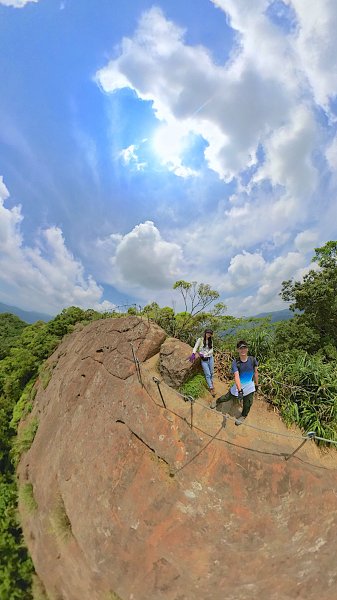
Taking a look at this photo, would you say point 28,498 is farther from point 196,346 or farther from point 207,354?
point 207,354

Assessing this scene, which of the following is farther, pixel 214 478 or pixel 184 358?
pixel 184 358

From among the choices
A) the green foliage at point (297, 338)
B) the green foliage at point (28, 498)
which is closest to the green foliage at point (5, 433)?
the green foliage at point (28, 498)

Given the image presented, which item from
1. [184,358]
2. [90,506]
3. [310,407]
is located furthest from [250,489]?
[90,506]

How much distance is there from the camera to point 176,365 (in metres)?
8.32

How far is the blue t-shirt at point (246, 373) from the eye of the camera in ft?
22.8

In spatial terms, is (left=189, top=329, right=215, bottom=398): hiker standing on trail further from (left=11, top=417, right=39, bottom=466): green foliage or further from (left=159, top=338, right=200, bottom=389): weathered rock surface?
(left=11, top=417, right=39, bottom=466): green foliage

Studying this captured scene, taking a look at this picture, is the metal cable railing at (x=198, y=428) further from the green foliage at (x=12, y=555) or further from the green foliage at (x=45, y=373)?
the green foliage at (x=45, y=373)

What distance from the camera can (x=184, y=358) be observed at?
842 cm

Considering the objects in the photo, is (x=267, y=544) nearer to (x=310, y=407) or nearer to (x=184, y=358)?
(x=310, y=407)

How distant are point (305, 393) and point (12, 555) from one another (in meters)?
10.5

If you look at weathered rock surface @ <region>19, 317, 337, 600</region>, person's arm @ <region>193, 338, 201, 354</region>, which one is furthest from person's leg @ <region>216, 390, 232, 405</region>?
person's arm @ <region>193, 338, 201, 354</region>

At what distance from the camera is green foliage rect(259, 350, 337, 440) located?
291 inches

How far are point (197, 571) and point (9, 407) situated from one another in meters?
13.1

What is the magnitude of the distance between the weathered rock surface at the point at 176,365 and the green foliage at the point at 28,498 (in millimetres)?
7005
